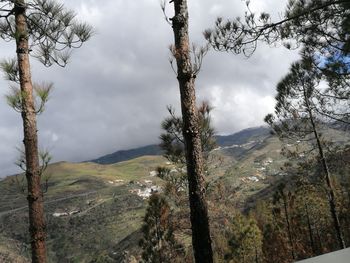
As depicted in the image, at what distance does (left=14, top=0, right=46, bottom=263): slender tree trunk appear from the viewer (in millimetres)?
5848

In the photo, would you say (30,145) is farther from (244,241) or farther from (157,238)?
(244,241)

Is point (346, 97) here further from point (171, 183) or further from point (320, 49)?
point (171, 183)

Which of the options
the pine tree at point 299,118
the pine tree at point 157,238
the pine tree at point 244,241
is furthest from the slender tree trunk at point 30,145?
the pine tree at point 244,241

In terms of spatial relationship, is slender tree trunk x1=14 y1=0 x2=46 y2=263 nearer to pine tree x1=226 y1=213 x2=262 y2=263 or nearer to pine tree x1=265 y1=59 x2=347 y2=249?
pine tree x1=265 y1=59 x2=347 y2=249

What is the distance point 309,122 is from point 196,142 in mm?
13139

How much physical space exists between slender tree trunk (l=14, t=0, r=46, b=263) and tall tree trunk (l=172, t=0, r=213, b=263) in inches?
88.7

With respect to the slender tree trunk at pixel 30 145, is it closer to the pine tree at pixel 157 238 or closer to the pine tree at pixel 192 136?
the pine tree at pixel 192 136

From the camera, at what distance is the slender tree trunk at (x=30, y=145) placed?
19.2 ft

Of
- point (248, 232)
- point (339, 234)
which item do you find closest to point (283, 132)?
point (339, 234)

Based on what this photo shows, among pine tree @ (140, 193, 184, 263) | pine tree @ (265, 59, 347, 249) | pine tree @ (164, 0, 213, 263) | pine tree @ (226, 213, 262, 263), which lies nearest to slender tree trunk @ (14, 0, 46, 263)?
pine tree @ (164, 0, 213, 263)

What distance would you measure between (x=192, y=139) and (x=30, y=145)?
2.46m

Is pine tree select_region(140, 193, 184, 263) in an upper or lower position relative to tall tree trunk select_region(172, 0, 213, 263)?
lower

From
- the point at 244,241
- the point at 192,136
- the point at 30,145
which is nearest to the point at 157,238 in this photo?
the point at 244,241

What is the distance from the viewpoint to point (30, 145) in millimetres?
6160
